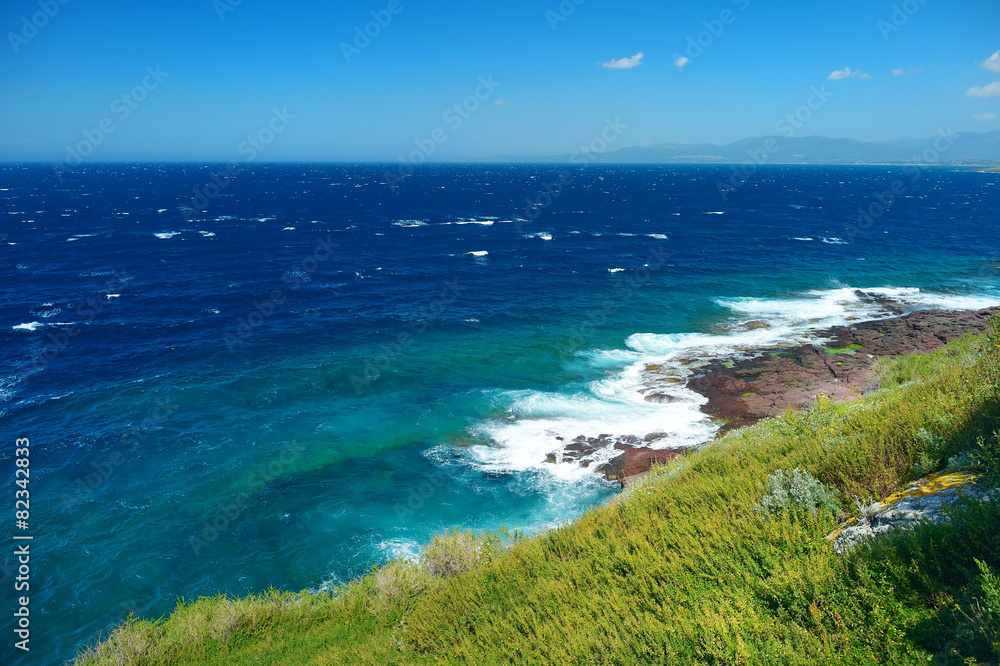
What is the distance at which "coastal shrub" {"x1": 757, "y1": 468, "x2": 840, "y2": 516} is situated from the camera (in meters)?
9.01

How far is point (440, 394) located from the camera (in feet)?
110

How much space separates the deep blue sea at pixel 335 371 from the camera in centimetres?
2173

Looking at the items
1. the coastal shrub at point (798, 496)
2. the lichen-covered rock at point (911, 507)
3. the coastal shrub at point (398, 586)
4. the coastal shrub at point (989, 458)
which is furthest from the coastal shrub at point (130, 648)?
the coastal shrub at point (989, 458)

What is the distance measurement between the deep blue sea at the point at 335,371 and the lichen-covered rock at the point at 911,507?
48.5 ft

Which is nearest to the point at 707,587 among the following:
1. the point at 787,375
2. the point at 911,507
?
the point at 911,507

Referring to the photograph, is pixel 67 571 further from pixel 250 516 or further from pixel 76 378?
pixel 76 378

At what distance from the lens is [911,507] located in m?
7.82

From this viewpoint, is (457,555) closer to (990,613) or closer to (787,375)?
(990,613)

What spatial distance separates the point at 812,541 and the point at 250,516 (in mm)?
23234
